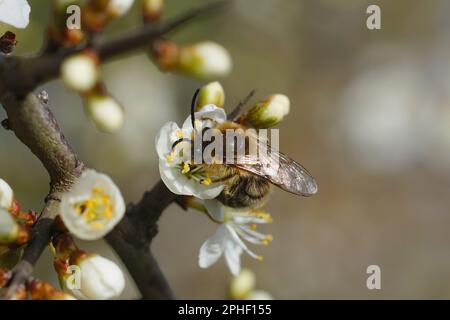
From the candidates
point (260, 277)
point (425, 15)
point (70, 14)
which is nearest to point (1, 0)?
point (70, 14)

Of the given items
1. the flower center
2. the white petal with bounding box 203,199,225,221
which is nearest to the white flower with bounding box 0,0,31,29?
the flower center

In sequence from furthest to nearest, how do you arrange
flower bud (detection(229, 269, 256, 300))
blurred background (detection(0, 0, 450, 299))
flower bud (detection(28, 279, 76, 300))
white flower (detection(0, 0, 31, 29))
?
blurred background (detection(0, 0, 450, 299))
flower bud (detection(229, 269, 256, 300))
white flower (detection(0, 0, 31, 29))
flower bud (detection(28, 279, 76, 300))

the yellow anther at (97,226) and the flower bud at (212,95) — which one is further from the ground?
the flower bud at (212,95)

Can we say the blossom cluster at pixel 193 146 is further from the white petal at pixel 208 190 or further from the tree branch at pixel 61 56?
the tree branch at pixel 61 56

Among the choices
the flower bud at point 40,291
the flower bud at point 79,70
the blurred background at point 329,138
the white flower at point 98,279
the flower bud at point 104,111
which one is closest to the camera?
the flower bud at point 79,70

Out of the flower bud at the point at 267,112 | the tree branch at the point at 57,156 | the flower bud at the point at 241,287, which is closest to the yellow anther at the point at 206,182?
the tree branch at the point at 57,156

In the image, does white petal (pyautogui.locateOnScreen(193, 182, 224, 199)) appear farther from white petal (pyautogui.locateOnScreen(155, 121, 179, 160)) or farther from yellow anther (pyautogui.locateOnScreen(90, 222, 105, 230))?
yellow anther (pyautogui.locateOnScreen(90, 222, 105, 230))

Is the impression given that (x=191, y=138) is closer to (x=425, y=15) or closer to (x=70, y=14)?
(x=70, y=14)
